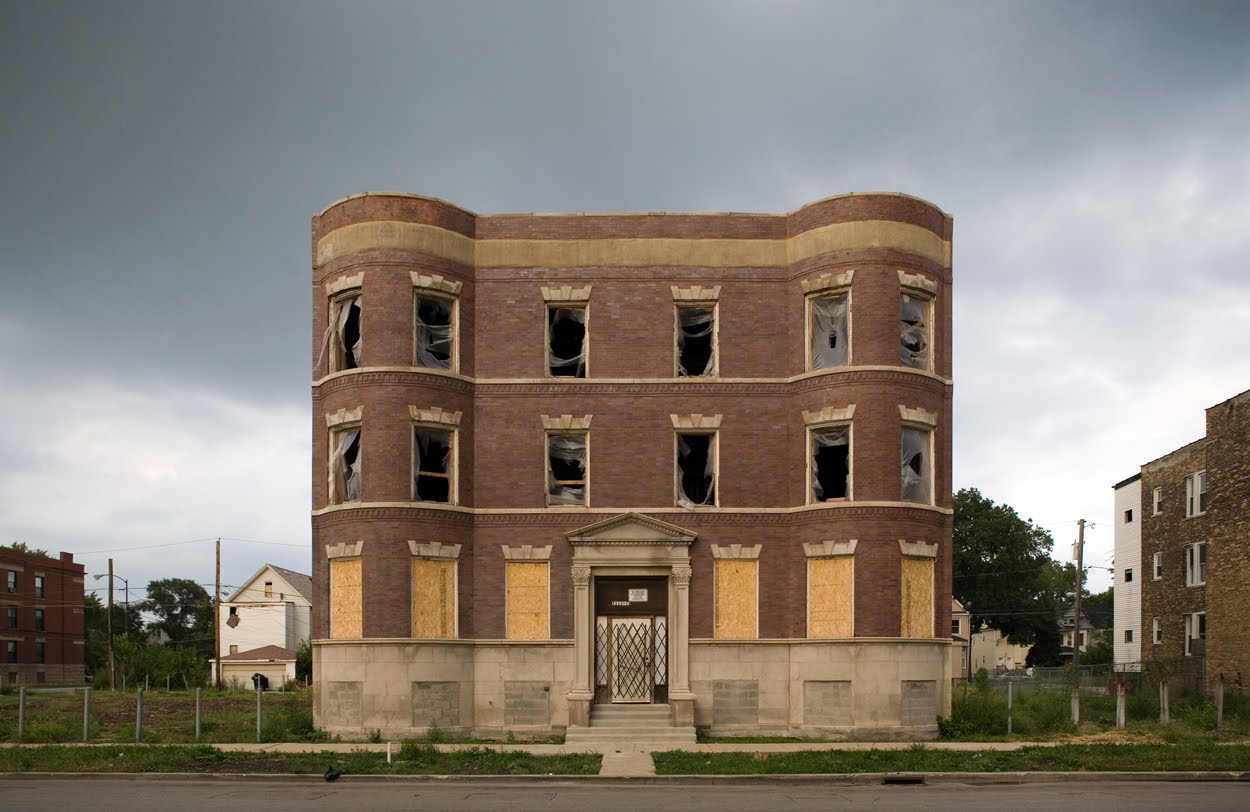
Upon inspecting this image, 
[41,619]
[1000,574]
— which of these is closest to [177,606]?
[41,619]

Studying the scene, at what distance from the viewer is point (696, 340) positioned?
30906mm

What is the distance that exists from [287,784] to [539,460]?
10795mm

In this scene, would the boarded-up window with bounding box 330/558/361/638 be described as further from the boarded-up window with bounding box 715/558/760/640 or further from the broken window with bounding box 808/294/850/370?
the broken window with bounding box 808/294/850/370

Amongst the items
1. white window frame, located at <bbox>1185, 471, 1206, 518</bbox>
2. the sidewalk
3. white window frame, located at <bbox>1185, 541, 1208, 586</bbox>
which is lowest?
the sidewalk

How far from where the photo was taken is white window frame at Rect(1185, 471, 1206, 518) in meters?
44.4

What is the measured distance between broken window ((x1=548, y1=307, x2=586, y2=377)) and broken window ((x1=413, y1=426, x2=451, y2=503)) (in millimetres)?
3283

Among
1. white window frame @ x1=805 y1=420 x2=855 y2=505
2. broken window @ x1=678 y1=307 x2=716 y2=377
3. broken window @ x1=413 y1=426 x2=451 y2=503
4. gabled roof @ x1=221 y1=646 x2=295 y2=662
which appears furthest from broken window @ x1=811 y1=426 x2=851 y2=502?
gabled roof @ x1=221 y1=646 x2=295 y2=662

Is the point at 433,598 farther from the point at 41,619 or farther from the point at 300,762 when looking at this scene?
the point at 41,619

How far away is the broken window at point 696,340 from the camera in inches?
1206

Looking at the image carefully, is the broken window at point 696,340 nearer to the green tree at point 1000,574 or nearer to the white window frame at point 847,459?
the white window frame at point 847,459

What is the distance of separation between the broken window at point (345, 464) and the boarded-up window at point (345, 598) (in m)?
1.63

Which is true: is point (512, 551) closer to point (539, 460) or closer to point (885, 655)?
point (539, 460)

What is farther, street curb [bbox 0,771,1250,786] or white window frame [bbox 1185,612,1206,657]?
white window frame [bbox 1185,612,1206,657]

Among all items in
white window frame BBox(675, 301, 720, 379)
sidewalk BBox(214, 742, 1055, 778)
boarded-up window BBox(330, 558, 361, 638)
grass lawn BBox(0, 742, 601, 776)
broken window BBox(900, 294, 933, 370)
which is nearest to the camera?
grass lawn BBox(0, 742, 601, 776)
